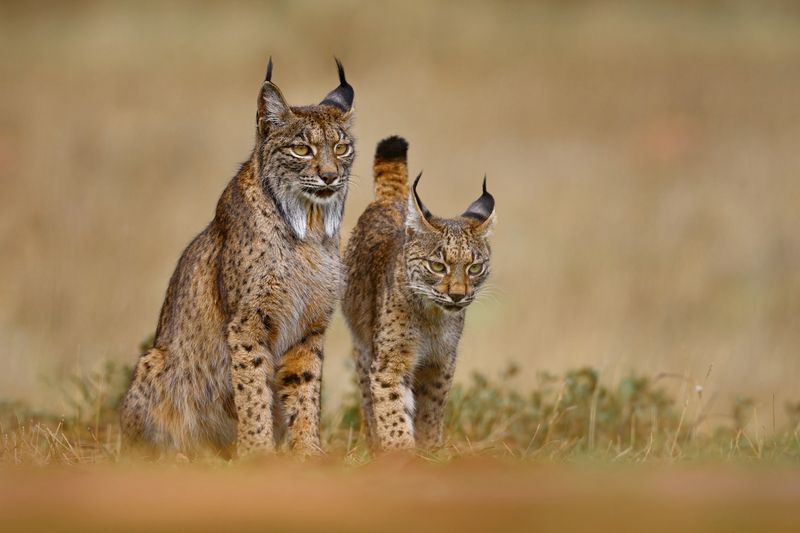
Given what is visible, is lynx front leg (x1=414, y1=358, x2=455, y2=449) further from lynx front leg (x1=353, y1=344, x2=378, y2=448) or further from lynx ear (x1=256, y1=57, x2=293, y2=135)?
lynx ear (x1=256, y1=57, x2=293, y2=135)

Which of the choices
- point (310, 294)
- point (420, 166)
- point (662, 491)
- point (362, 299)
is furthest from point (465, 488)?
point (420, 166)

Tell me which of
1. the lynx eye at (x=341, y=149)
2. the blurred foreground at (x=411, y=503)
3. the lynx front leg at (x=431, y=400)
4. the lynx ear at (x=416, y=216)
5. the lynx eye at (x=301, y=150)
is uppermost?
the lynx eye at (x=341, y=149)

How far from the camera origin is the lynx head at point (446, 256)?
8.34m

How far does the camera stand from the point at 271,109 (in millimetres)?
8000

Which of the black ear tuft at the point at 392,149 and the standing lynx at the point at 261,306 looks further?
the black ear tuft at the point at 392,149

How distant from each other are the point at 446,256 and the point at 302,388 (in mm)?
1213

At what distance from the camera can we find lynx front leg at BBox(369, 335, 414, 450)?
8281 millimetres

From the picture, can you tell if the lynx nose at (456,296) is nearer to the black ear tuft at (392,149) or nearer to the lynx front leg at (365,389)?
the lynx front leg at (365,389)

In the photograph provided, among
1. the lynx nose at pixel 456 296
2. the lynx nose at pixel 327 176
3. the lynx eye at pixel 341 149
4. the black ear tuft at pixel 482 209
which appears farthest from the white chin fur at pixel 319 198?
the black ear tuft at pixel 482 209

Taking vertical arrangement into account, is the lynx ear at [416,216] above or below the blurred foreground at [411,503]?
above

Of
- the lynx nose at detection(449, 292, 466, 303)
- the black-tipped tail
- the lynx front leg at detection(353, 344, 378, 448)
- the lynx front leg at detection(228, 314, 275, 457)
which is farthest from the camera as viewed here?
the black-tipped tail

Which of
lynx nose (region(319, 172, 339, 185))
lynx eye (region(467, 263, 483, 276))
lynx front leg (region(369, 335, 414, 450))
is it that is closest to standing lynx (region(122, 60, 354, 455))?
lynx nose (region(319, 172, 339, 185))

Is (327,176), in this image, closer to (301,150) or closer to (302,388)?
(301,150)

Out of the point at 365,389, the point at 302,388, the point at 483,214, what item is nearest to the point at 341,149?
the point at 483,214
